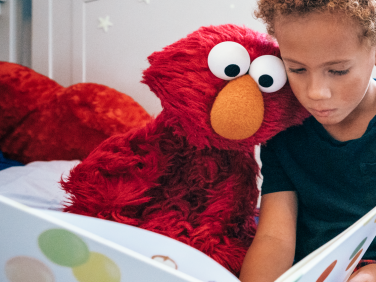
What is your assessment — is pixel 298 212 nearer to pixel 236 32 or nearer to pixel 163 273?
pixel 236 32

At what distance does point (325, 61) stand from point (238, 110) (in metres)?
0.13

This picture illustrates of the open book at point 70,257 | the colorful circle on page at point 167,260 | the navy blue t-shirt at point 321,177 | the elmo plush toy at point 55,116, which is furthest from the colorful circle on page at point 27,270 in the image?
the elmo plush toy at point 55,116

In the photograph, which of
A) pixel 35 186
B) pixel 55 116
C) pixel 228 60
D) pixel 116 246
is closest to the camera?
pixel 116 246

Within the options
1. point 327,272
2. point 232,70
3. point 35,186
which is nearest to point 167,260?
point 327,272

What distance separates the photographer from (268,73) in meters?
0.48

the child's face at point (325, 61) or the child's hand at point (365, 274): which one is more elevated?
the child's face at point (325, 61)

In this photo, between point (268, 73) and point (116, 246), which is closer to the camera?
point (116, 246)

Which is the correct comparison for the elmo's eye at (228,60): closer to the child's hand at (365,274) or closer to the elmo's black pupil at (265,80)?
the elmo's black pupil at (265,80)

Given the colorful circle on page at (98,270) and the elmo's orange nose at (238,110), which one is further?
the elmo's orange nose at (238,110)

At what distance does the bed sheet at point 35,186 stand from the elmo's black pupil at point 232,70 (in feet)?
1.65

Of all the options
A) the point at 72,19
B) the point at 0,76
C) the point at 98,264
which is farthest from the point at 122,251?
the point at 72,19

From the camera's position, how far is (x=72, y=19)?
4.61 feet

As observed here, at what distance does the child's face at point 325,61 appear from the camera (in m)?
0.42

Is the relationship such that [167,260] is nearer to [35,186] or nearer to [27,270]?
[27,270]
